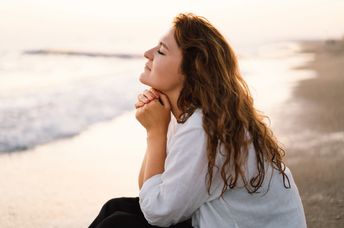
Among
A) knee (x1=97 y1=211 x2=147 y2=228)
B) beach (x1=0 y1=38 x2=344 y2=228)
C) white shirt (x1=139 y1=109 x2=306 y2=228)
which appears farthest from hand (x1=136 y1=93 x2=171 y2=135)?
beach (x1=0 y1=38 x2=344 y2=228)

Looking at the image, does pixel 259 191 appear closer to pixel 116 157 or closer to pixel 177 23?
pixel 177 23

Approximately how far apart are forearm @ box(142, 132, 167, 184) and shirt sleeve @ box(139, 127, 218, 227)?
0.79 feet

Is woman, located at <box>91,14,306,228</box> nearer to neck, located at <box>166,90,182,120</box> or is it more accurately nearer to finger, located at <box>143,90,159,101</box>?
neck, located at <box>166,90,182,120</box>

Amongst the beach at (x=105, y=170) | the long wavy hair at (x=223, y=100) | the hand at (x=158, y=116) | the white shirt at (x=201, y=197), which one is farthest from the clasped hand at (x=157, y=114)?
the beach at (x=105, y=170)

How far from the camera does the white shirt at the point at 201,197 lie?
2.07 m

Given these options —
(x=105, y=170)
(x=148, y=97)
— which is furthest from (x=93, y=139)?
(x=148, y=97)

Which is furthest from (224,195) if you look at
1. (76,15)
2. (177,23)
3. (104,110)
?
(76,15)

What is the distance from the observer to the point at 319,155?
5910 mm

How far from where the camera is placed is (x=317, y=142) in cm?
662

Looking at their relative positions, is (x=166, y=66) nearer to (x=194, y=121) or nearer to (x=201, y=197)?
(x=194, y=121)

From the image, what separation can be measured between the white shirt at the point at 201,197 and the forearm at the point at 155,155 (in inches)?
4.1

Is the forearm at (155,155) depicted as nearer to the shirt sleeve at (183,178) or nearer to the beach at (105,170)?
the shirt sleeve at (183,178)

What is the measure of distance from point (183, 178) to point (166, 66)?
21.3 inches

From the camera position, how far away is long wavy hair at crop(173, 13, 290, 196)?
2.12 m
